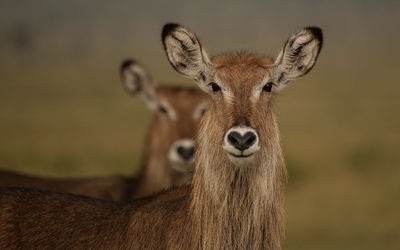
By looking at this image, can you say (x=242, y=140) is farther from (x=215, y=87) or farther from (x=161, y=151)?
(x=161, y=151)

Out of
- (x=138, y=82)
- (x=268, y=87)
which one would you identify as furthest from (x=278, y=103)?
(x=268, y=87)

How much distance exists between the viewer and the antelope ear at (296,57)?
295 inches

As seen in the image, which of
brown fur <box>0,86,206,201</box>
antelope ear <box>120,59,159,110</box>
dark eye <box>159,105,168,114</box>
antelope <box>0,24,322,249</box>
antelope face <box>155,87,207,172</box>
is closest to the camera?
antelope <box>0,24,322,249</box>

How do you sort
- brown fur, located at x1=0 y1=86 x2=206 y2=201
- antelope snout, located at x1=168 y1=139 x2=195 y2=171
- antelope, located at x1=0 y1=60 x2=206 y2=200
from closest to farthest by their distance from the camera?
brown fur, located at x1=0 y1=86 x2=206 y2=201, antelope, located at x1=0 y1=60 x2=206 y2=200, antelope snout, located at x1=168 y1=139 x2=195 y2=171

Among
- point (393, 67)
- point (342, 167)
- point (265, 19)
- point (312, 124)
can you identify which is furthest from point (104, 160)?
point (265, 19)

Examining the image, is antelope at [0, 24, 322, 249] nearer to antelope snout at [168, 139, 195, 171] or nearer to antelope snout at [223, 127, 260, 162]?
antelope snout at [223, 127, 260, 162]

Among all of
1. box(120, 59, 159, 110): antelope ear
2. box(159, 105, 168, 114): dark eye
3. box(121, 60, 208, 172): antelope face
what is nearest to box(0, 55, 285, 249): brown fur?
box(121, 60, 208, 172): antelope face

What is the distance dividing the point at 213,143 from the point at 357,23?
3639 inches

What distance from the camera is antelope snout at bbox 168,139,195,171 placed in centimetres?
1183

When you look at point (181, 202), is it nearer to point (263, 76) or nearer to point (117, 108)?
point (263, 76)

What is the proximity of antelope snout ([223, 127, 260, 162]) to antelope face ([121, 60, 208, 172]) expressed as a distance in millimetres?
4902

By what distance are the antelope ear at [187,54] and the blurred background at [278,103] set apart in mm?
2320

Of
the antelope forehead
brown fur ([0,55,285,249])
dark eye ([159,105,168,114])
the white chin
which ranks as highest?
dark eye ([159,105,168,114])

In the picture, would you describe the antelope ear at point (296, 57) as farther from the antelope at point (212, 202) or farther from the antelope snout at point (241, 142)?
the antelope snout at point (241, 142)
